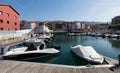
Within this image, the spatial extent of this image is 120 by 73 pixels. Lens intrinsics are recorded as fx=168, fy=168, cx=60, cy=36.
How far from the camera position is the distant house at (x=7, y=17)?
5393 cm

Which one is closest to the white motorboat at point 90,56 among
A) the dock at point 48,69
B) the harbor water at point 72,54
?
the harbor water at point 72,54

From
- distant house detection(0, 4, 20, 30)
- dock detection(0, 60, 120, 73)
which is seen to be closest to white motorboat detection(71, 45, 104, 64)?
dock detection(0, 60, 120, 73)

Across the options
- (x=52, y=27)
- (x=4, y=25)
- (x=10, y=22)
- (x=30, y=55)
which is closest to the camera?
(x=30, y=55)

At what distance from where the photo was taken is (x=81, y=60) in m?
22.8

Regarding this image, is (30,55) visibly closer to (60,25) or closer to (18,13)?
(18,13)

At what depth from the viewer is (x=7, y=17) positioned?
57.4 metres

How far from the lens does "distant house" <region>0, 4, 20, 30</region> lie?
5393 cm

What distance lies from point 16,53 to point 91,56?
971 centimetres

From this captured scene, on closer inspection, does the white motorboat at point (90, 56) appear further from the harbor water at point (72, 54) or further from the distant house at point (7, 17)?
the distant house at point (7, 17)

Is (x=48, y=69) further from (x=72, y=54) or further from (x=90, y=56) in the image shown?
(x=72, y=54)

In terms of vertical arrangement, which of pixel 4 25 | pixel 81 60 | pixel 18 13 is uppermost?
pixel 18 13

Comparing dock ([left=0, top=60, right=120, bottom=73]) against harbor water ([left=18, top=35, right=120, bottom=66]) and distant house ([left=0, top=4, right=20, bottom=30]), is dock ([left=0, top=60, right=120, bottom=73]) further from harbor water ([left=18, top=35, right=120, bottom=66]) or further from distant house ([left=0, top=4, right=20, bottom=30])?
distant house ([left=0, top=4, right=20, bottom=30])

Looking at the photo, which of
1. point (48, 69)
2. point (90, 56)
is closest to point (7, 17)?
point (90, 56)

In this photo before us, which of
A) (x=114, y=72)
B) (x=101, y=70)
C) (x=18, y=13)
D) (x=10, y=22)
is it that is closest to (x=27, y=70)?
(x=101, y=70)
